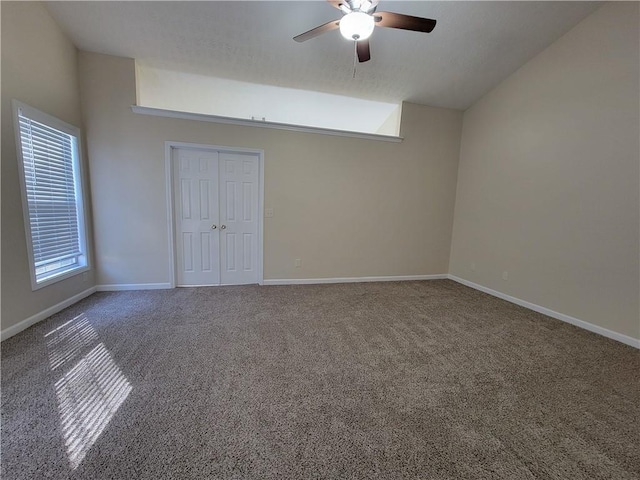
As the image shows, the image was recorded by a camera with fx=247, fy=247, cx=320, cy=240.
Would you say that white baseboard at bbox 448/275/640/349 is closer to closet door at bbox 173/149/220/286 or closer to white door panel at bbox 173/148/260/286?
white door panel at bbox 173/148/260/286

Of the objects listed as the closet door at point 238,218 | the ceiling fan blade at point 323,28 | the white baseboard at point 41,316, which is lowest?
the white baseboard at point 41,316

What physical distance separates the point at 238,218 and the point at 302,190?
3.56ft

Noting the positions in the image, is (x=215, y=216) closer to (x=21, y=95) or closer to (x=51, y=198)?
(x=51, y=198)

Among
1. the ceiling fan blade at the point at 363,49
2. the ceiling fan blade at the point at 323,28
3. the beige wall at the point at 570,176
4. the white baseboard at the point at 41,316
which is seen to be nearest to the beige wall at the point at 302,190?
the white baseboard at the point at 41,316

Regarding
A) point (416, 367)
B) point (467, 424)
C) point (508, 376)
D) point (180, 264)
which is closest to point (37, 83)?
point (180, 264)

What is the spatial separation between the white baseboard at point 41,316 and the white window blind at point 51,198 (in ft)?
1.12

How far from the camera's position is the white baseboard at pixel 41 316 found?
2232 millimetres

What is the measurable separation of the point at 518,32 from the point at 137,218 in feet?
17.5

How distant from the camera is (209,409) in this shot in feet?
5.14

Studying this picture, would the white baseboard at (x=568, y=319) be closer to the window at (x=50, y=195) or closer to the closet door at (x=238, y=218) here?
the closet door at (x=238, y=218)

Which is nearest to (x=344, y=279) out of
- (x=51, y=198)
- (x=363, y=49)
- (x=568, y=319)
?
(x=568, y=319)

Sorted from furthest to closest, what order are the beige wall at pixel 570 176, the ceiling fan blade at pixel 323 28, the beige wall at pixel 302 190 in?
the beige wall at pixel 302 190, the beige wall at pixel 570 176, the ceiling fan blade at pixel 323 28

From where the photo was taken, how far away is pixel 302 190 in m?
3.90

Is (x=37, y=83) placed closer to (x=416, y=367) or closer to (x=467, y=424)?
(x=416, y=367)
